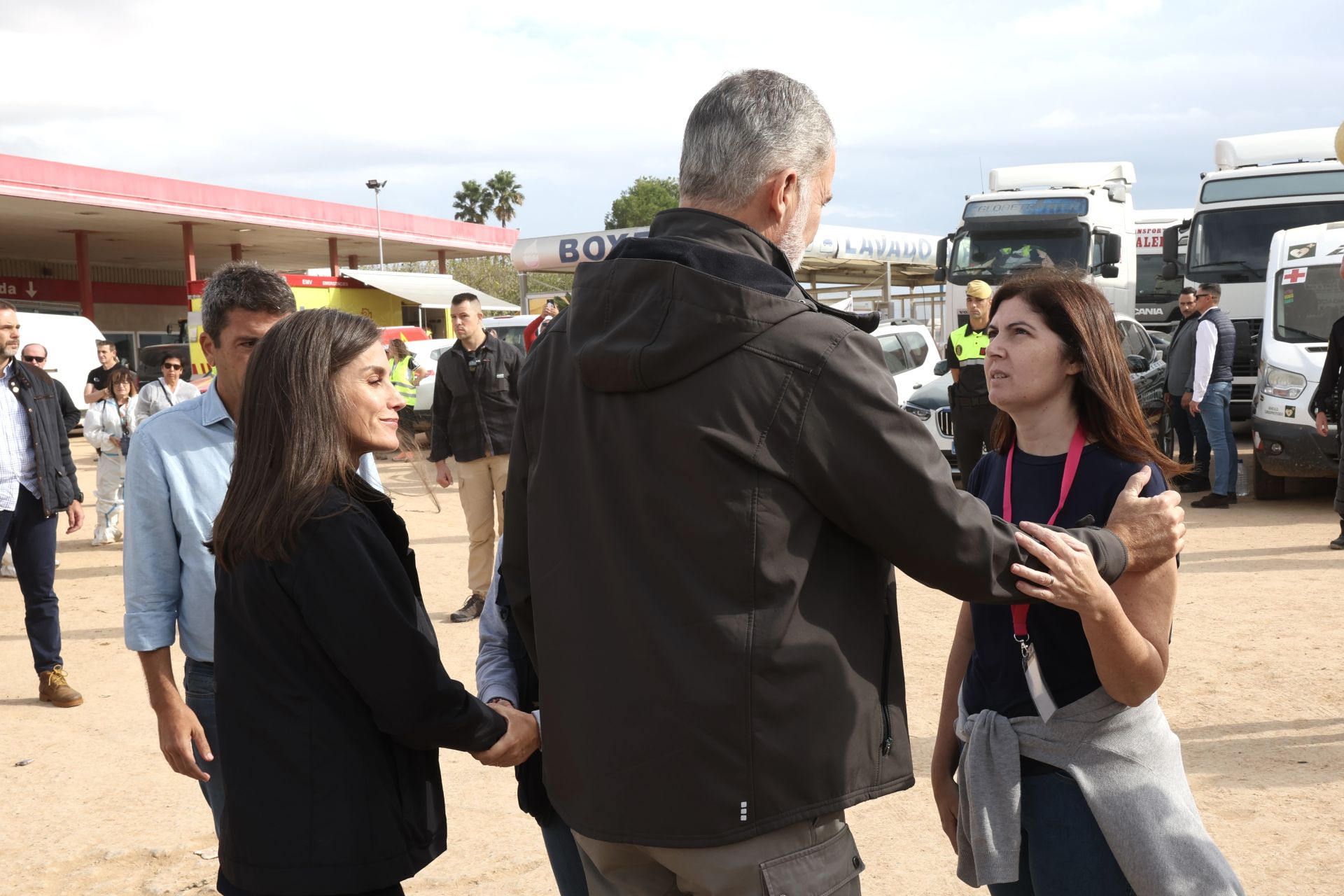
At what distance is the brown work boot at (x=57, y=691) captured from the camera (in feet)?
21.1

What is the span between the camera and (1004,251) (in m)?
16.6

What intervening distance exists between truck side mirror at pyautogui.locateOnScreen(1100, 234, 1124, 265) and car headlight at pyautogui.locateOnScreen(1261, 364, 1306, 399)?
543 centimetres

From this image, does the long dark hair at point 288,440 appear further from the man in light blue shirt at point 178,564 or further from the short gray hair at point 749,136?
the short gray hair at point 749,136

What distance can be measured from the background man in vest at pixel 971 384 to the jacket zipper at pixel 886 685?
7868mm

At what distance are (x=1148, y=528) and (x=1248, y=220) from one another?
583 inches

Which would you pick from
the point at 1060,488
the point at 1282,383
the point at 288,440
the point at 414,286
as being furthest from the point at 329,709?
the point at 414,286

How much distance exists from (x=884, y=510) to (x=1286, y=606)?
674 centimetres

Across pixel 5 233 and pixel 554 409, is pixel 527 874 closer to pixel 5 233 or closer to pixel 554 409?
pixel 554 409

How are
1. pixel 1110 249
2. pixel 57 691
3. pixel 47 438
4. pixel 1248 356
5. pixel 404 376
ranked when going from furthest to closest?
pixel 404 376 → pixel 1110 249 → pixel 1248 356 → pixel 47 438 → pixel 57 691

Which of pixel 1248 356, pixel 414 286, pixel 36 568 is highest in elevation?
pixel 414 286

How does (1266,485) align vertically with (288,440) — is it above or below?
below

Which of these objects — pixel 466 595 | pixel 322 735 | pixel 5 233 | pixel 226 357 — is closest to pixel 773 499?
pixel 322 735

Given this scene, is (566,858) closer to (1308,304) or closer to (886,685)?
(886,685)

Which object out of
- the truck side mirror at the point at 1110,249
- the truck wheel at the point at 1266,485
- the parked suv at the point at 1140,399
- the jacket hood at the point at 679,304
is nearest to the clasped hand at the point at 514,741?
the jacket hood at the point at 679,304
